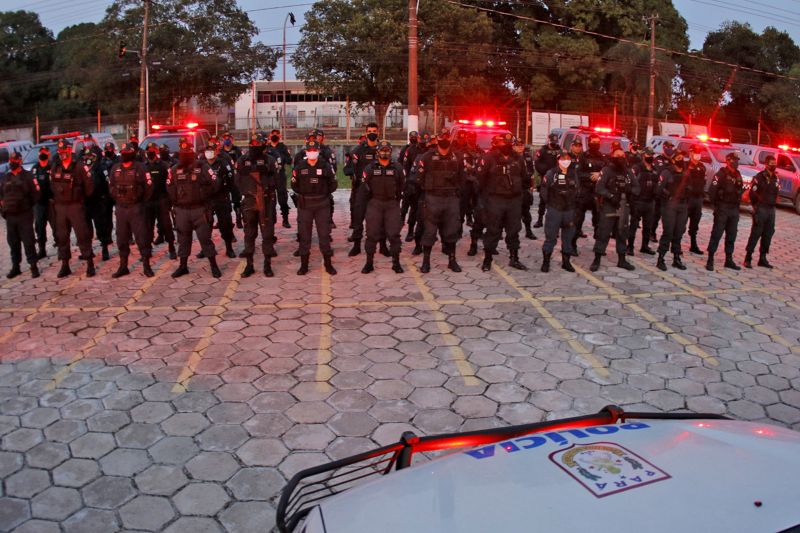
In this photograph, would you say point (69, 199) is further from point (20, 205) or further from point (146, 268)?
point (146, 268)

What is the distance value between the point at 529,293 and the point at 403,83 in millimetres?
27798

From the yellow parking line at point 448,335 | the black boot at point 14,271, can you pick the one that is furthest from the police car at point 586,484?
the black boot at point 14,271

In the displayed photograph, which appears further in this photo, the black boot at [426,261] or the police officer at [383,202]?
the black boot at [426,261]

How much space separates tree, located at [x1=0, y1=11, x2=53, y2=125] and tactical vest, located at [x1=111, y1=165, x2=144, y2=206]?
43.0 m

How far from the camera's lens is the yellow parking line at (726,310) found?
7122 mm

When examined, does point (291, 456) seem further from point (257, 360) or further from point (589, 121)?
point (589, 121)

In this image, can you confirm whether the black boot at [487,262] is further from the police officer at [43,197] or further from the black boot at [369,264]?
the police officer at [43,197]

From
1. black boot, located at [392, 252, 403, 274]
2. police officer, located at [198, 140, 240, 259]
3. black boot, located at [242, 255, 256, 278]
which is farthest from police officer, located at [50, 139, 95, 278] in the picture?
black boot, located at [392, 252, 403, 274]

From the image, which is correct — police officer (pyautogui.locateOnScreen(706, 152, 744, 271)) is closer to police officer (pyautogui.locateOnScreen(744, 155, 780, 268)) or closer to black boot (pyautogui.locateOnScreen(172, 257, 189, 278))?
police officer (pyautogui.locateOnScreen(744, 155, 780, 268))

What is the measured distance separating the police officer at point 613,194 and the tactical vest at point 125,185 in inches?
260

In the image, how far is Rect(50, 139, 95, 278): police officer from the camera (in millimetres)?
9030

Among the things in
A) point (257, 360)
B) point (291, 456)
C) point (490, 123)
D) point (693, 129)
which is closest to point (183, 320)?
point (257, 360)

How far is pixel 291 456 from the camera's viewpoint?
470 cm

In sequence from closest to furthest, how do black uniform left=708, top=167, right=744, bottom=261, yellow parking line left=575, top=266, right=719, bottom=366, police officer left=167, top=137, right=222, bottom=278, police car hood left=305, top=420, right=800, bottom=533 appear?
1. police car hood left=305, top=420, right=800, bottom=533
2. yellow parking line left=575, top=266, right=719, bottom=366
3. police officer left=167, top=137, right=222, bottom=278
4. black uniform left=708, top=167, right=744, bottom=261
